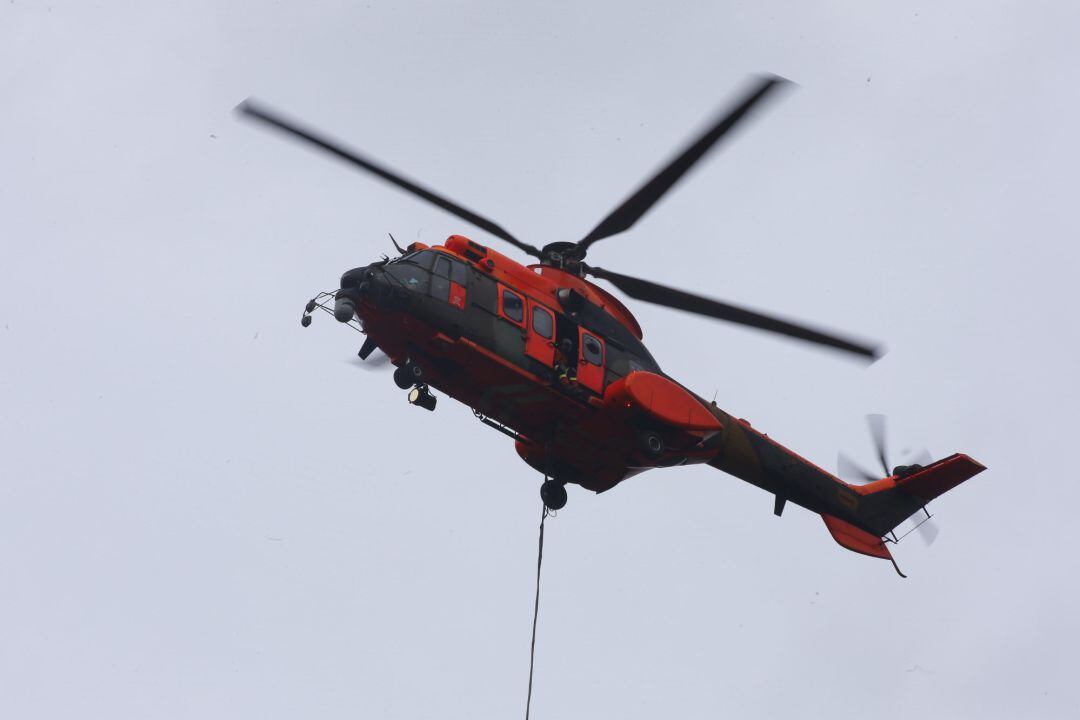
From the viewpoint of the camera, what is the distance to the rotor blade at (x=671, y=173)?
18844 millimetres

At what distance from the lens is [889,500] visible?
26109 millimetres

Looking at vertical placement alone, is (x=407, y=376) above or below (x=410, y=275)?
below

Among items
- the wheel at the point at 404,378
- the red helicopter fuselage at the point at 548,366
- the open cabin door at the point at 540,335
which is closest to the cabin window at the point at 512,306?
the red helicopter fuselage at the point at 548,366

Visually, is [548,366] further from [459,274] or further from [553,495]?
[553,495]

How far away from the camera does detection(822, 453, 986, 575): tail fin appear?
1000 inches

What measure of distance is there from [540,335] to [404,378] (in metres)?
2.26

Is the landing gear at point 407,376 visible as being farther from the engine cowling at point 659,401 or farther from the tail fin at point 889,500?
the tail fin at point 889,500

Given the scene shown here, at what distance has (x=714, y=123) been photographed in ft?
63.0

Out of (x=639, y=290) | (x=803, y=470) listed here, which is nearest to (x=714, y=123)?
(x=639, y=290)

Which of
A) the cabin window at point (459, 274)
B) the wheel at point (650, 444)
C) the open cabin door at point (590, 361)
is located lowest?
the wheel at point (650, 444)

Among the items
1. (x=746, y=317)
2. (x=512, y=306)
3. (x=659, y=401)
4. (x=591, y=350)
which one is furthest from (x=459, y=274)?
(x=746, y=317)

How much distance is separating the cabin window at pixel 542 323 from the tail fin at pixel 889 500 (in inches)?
287

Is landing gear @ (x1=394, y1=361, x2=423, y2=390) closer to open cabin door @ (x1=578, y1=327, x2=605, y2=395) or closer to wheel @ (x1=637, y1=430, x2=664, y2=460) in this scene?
open cabin door @ (x1=578, y1=327, x2=605, y2=395)

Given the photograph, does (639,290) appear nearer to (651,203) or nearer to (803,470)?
(651,203)
